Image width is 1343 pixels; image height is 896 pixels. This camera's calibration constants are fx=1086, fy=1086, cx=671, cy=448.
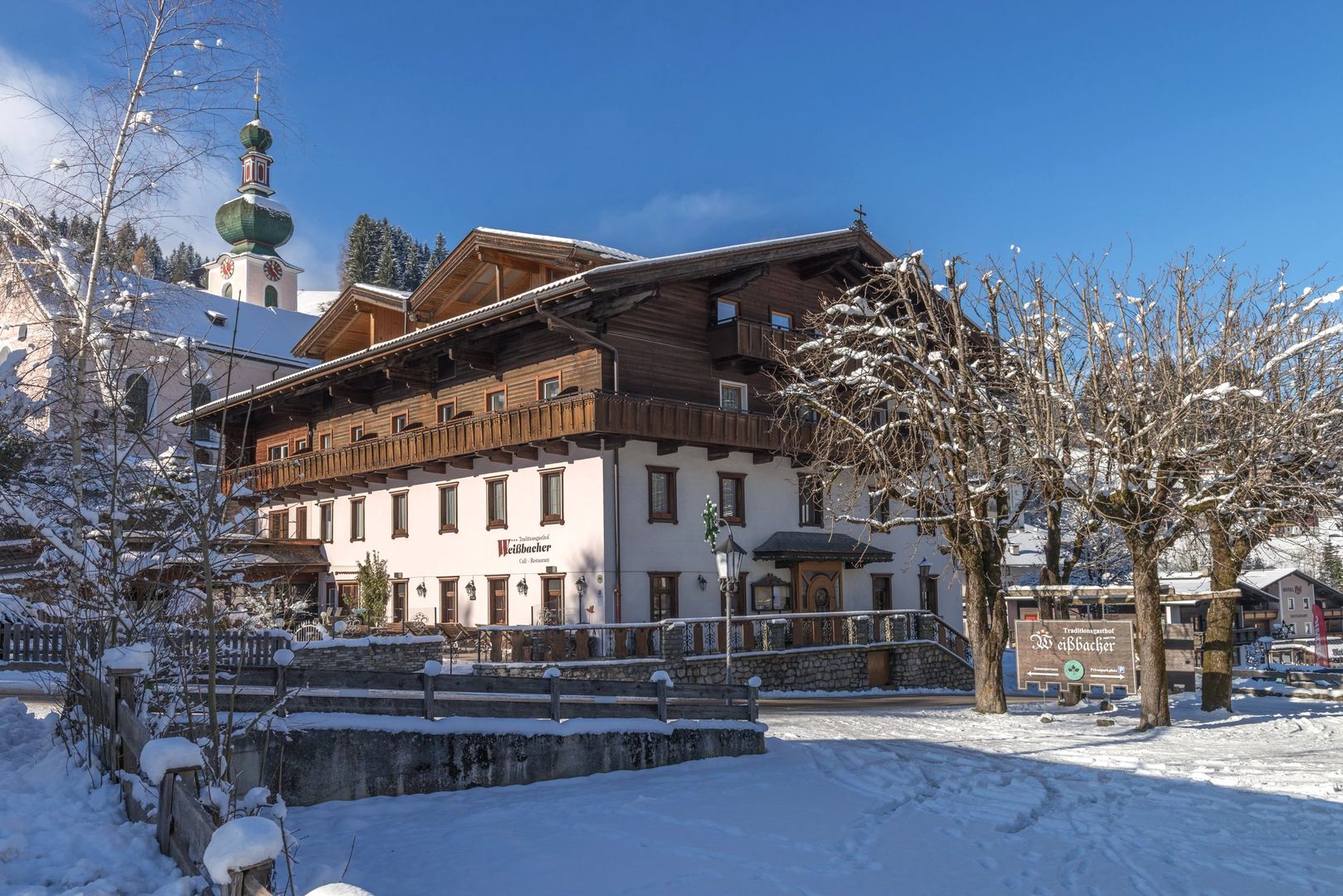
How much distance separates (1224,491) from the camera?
17781mm

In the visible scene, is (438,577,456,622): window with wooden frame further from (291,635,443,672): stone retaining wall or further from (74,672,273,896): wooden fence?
(74,672,273,896): wooden fence

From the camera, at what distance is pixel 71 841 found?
729cm

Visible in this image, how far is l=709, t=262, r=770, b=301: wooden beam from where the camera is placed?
1187 inches

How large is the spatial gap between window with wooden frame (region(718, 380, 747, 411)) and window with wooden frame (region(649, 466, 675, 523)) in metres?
2.79

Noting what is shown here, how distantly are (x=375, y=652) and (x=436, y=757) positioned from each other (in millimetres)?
10037

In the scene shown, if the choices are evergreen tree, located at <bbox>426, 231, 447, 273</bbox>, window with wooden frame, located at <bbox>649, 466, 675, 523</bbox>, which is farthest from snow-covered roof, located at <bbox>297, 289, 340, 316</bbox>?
window with wooden frame, located at <bbox>649, 466, 675, 523</bbox>

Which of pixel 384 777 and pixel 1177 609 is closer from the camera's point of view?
pixel 384 777

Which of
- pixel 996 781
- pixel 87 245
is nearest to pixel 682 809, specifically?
pixel 996 781

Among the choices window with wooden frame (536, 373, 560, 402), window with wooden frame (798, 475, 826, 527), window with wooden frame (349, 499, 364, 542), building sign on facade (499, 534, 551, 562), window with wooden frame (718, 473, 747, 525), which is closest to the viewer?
building sign on facade (499, 534, 551, 562)

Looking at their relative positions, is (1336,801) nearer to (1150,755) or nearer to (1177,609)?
(1150,755)

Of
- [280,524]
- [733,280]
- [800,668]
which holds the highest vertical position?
[733,280]

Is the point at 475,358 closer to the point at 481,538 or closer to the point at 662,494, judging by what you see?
the point at 481,538

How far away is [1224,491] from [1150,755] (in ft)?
16.0

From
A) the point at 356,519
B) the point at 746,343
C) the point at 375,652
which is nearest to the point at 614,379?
the point at 746,343
